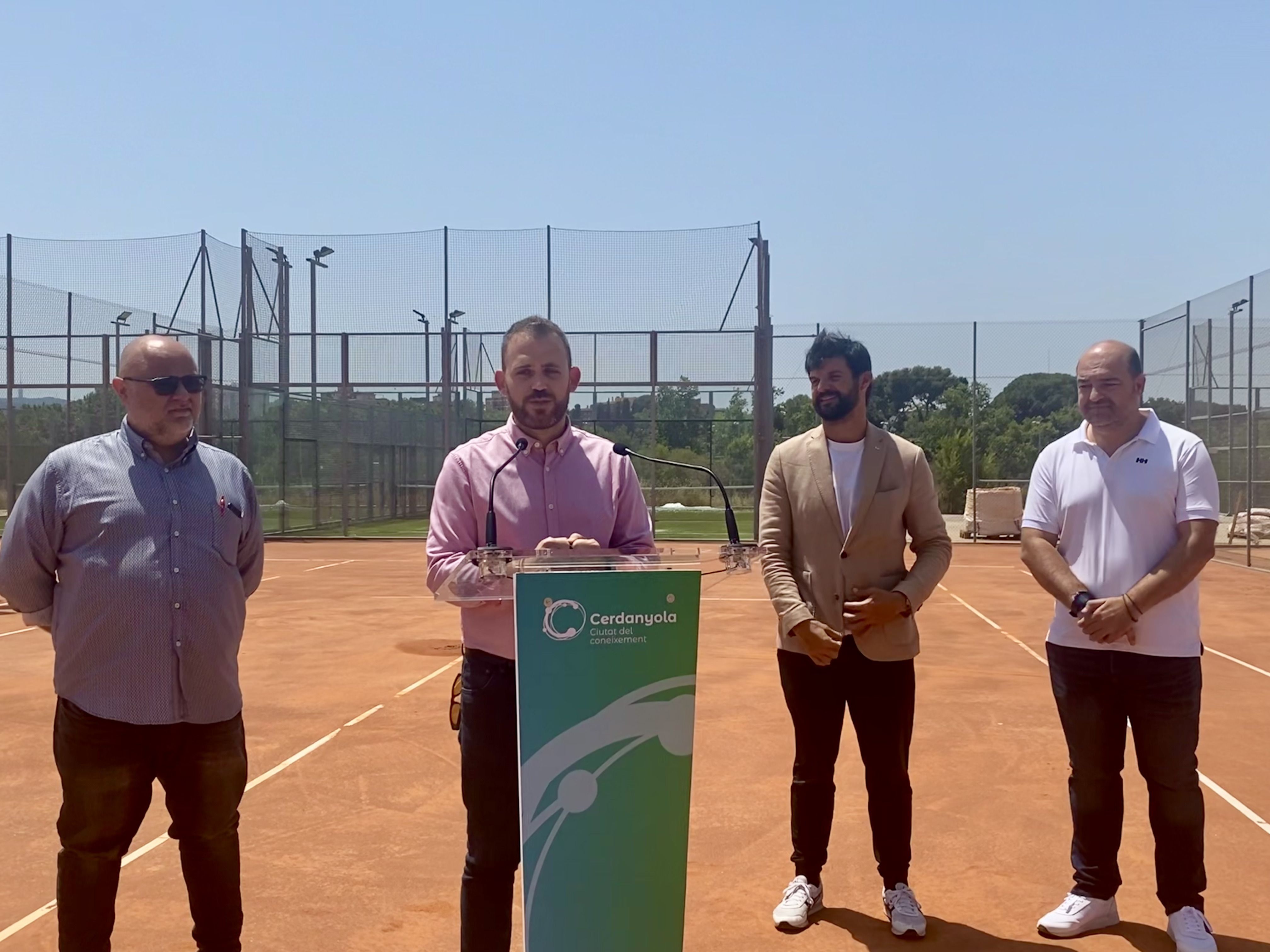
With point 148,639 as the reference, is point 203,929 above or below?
below

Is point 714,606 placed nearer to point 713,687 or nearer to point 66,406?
point 713,687

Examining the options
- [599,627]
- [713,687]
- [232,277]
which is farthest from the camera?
[232,277]

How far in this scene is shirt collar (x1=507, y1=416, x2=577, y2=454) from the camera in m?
3.15

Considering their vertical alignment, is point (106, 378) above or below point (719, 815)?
above

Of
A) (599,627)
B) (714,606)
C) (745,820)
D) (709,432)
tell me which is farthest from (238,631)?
(709,432)

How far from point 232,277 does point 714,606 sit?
1580 centimetres

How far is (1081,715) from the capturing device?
3.88m

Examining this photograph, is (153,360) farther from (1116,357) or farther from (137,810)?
(1116,357)

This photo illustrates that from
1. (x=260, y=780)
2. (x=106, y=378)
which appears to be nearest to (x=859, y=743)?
(x=260, y=780)

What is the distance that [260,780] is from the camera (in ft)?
17.9

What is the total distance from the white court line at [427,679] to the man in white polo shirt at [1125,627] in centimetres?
404

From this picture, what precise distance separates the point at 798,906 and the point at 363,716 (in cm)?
357

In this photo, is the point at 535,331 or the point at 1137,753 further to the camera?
the point at 1137,753

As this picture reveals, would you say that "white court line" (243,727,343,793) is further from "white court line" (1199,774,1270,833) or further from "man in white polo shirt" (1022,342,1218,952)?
"white court line" (1199,774,1270,833)
